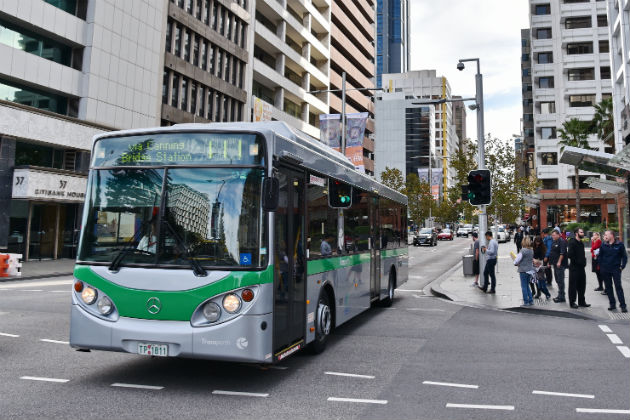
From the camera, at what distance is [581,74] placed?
63281 millimetres

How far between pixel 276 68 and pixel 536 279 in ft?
134

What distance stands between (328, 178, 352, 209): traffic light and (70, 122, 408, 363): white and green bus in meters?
1.62

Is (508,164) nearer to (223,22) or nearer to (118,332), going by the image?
(223,22)

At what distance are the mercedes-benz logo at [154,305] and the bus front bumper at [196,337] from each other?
12 centimetres

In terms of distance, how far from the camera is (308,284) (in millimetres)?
7141

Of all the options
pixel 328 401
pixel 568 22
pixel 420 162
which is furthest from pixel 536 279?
pixel 420 162

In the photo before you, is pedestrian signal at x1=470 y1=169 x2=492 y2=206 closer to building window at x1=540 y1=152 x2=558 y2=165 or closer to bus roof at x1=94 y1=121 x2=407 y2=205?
bus roof at x1=94 y1=121 x2=407 y2=205

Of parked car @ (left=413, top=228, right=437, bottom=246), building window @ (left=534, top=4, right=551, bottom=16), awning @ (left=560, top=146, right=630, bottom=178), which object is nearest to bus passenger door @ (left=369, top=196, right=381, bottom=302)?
awning @ (left=560, top=146, right=630, bottom=178)

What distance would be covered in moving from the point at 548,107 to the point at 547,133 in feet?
11.0

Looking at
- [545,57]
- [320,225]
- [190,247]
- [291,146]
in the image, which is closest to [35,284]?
[320,225]

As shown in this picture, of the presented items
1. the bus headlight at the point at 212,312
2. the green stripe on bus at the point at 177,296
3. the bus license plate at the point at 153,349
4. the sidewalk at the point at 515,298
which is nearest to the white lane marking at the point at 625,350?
the sidewalk at the point at 515,298

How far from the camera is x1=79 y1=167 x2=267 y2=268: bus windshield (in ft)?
18.6

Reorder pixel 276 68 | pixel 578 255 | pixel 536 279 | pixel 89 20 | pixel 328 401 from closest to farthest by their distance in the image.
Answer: pixel 328 401 < pixel 578 255 < pixel 536 279 < pixel 89 20 < pixel 276 68

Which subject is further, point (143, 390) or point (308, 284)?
point (308, 284)
